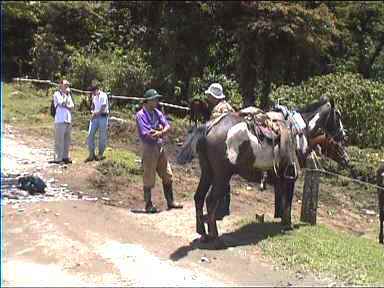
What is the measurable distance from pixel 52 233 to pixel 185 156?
2035mm

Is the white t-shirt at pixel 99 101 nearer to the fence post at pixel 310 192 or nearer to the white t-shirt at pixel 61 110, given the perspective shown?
the white t-shirt at pixel 61 110

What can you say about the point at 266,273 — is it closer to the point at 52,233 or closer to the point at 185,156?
the point at 185,156

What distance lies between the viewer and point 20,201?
34.5ft

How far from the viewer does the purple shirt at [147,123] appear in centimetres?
1041

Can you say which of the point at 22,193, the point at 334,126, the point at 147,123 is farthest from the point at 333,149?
the point at 22,193

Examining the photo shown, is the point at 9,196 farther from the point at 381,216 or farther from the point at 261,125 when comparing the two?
the point at 381,216

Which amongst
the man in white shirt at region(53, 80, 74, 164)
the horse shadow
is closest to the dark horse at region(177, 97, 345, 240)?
the horse shadow

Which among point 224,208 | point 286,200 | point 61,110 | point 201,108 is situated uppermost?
point 201,108

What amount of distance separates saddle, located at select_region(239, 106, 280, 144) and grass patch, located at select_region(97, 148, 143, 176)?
164 inches

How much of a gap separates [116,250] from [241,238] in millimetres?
1791

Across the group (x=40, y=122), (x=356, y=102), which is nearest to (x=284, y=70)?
(x=356, y=102)

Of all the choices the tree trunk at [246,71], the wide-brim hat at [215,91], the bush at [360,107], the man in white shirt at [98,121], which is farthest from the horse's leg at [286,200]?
the tree trunk at [246,71]

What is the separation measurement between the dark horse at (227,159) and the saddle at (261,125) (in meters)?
0.07

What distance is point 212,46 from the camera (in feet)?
77.1
